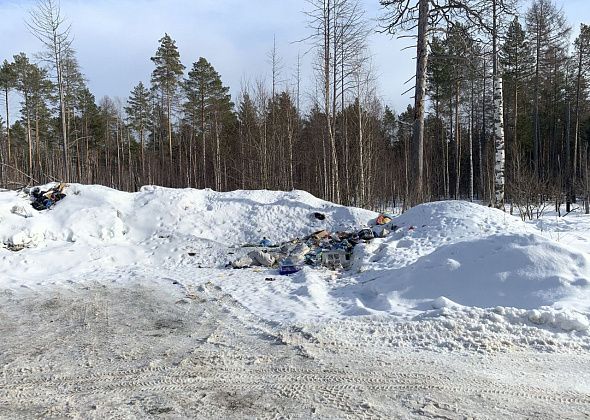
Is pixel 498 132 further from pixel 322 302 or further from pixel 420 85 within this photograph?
pixel 322 302

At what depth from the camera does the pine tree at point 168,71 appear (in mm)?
35406

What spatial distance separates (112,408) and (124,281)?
547 centimetres

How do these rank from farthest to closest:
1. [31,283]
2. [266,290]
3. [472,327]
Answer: [31,283] < [266,290] < [472,327]

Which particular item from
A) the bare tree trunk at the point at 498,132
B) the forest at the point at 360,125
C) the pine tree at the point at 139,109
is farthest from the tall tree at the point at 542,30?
the pine tree at the point at 139,109

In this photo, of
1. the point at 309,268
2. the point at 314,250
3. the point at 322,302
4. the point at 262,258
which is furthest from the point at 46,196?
the point at 322,302

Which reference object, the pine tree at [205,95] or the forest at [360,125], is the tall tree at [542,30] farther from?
the pine tree at [205,95]

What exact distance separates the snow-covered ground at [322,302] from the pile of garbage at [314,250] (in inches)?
14.0

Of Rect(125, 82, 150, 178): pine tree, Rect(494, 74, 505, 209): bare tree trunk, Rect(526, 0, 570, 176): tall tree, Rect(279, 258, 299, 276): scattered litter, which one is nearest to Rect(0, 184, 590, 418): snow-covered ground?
Rect(279, 258, 299, 276): scattered litter

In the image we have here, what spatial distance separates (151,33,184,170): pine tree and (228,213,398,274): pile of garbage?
91.3 ft

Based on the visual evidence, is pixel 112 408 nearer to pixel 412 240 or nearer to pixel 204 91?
pixel 412 240

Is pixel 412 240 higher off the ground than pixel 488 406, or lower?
higher

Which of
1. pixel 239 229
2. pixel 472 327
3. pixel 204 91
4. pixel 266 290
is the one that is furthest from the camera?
pixel 204 91

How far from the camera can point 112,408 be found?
3.43 m

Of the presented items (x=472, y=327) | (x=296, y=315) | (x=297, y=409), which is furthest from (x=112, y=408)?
(x=472, y=327)
